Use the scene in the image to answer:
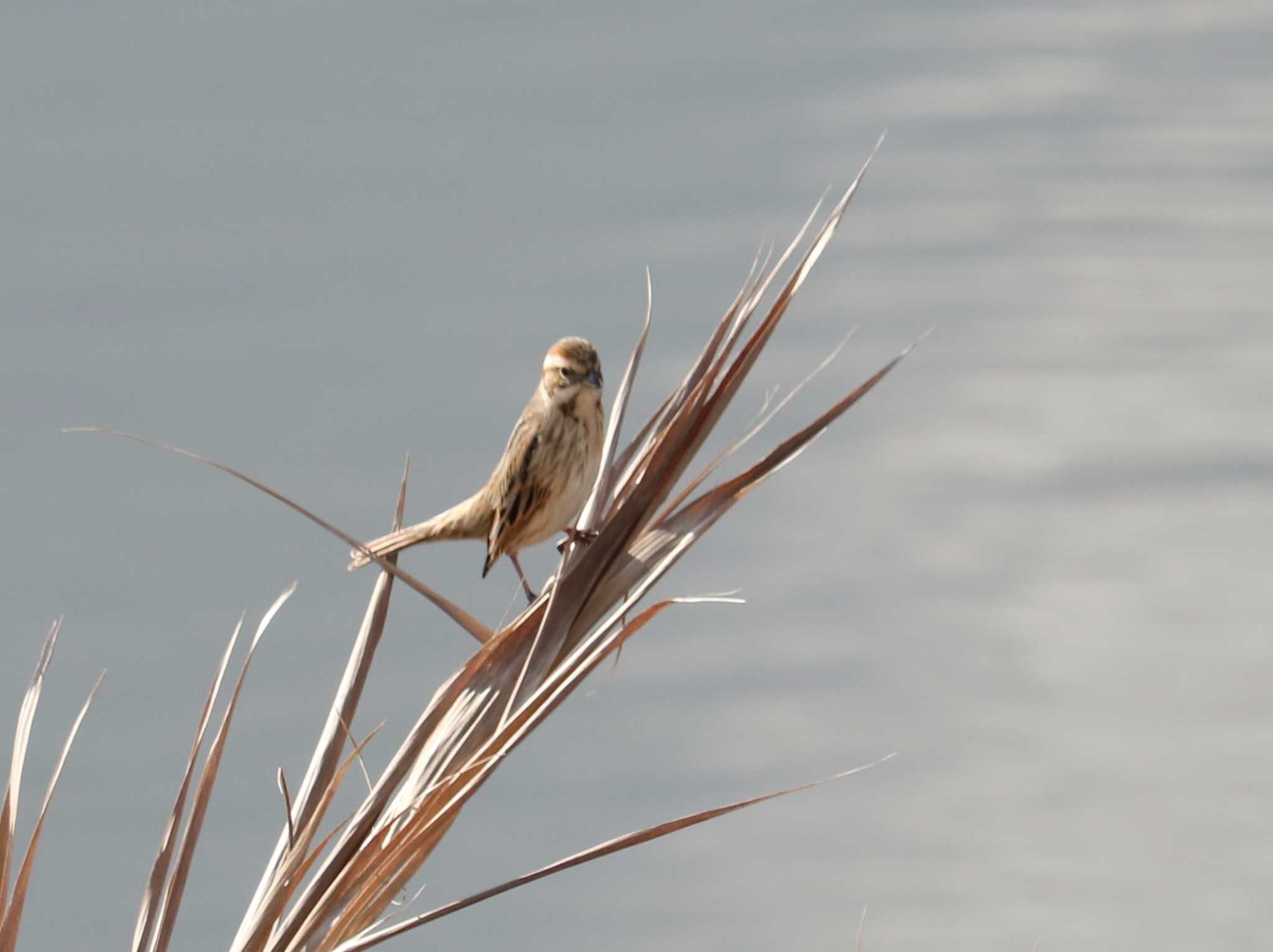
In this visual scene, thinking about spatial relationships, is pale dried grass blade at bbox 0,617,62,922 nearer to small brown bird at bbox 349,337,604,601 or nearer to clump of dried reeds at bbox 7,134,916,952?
clump of dried reeds at bbox 7,134,916,952

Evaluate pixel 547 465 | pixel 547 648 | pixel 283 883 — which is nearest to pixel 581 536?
pixel 547 648

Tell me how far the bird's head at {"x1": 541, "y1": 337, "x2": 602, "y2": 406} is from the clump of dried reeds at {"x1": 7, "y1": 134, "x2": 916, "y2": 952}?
124cm

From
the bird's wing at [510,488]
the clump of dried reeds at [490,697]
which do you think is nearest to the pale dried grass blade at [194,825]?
the clump of dried reeds at [490,697]

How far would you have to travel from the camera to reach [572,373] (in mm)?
2463

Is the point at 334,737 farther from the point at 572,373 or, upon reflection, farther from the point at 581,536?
the point at 572,373

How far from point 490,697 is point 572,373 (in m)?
1.43

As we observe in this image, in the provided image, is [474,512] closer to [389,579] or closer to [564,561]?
[389,579]

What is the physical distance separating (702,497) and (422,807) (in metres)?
0.31

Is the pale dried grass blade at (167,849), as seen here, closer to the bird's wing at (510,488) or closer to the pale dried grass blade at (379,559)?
the pale dried grass blade at (379,559)

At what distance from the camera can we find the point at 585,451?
2496 millimetres

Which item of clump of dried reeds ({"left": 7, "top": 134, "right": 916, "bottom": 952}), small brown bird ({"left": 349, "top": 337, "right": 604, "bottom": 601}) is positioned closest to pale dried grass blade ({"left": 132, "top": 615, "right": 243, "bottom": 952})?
clump of dried reeds ({"left": 7, "top": 134, "right": 916, "bottom": 952})

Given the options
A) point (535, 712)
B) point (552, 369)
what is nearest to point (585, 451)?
point (552, 369)

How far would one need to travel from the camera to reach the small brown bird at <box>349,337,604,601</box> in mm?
2439

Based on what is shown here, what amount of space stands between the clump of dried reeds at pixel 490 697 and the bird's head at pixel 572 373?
1236mm
